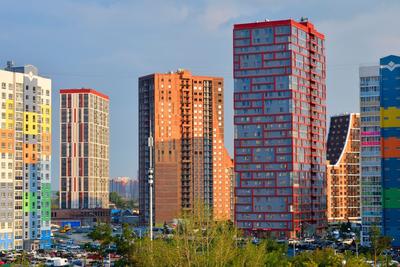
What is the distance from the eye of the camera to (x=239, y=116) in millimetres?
171875

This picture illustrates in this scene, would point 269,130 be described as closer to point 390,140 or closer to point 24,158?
point 390,140

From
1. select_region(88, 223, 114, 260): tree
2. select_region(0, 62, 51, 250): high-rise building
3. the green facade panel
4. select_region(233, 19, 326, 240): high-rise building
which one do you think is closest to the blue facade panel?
the green facade panel

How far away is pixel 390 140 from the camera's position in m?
146

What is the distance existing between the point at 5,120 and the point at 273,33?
62345 millimetres

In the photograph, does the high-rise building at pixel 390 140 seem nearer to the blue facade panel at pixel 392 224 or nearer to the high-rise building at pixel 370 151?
the blue facade panel at pixel 392 224

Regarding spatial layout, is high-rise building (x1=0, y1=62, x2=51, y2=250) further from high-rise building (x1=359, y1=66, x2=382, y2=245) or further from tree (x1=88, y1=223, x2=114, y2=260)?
high-rise building (x1=359, y1=66, x2=382, y2=245)

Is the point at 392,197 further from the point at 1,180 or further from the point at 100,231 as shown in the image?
the point at 1,180

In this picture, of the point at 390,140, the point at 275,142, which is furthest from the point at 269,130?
the point at 390,140

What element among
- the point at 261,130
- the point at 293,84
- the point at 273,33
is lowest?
the point at 261,130

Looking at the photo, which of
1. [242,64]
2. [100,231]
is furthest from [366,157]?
[100,231]

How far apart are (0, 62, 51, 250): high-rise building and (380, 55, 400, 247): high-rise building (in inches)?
2679

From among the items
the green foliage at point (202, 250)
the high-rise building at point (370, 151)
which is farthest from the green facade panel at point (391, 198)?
the green foliage at point (202, 250)

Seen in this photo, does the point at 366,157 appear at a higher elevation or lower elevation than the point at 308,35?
lower

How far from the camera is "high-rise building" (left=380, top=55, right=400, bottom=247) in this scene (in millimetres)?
144625
